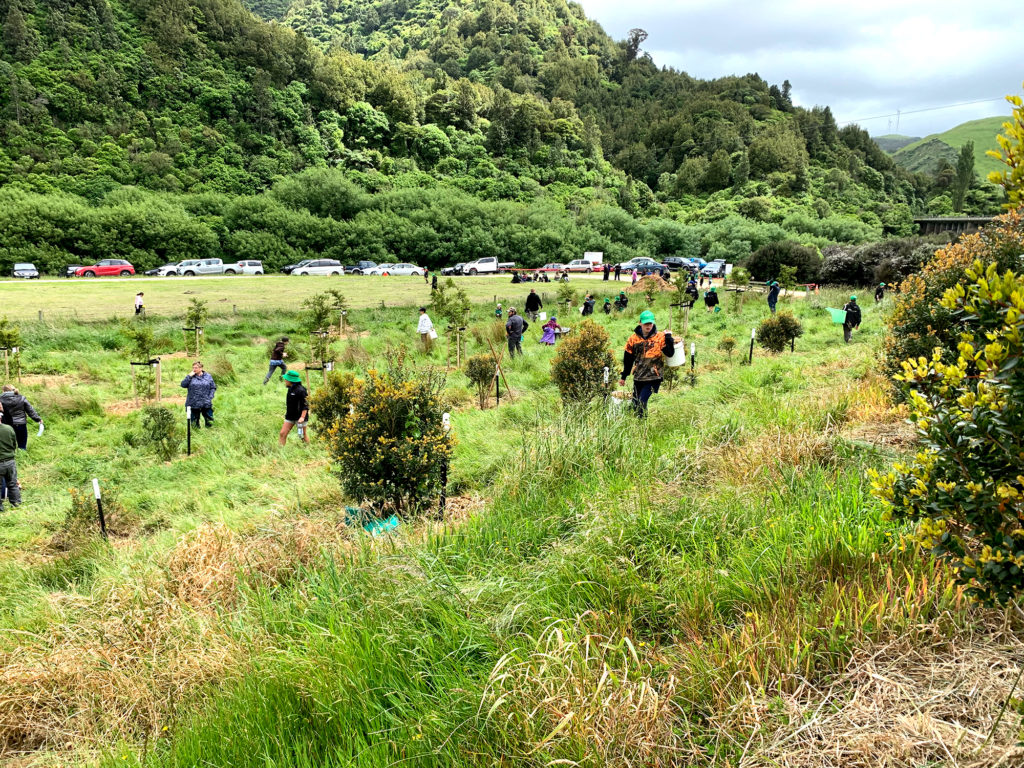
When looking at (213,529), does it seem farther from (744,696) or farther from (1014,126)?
(1014,126)

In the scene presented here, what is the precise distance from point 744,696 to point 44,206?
185 feet

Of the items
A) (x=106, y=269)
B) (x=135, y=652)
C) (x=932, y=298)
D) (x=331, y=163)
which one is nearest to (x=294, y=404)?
(x=135, y=652)

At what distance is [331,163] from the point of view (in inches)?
2854

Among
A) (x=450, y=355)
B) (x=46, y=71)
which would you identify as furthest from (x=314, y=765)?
(x=46, y=71)

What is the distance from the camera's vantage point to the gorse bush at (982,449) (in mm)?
1728

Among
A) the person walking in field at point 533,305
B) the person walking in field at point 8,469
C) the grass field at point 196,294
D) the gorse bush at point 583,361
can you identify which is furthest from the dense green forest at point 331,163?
the gorse bush at point 583,361

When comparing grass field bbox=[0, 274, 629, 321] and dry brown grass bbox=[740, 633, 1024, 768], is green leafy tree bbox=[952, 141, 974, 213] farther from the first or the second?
dry brown grass bbox=[740, 633, 1024, 768]

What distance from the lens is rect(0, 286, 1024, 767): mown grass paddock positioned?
7.68 feet

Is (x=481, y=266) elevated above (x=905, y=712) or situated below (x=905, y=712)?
above

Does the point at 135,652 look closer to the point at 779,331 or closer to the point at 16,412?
the point at 16,412

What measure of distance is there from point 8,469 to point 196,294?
961 inches

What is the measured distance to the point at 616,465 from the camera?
546cm

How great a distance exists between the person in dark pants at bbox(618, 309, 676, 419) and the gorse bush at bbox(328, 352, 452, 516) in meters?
3.30

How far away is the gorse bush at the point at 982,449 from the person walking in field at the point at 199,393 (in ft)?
37.6
